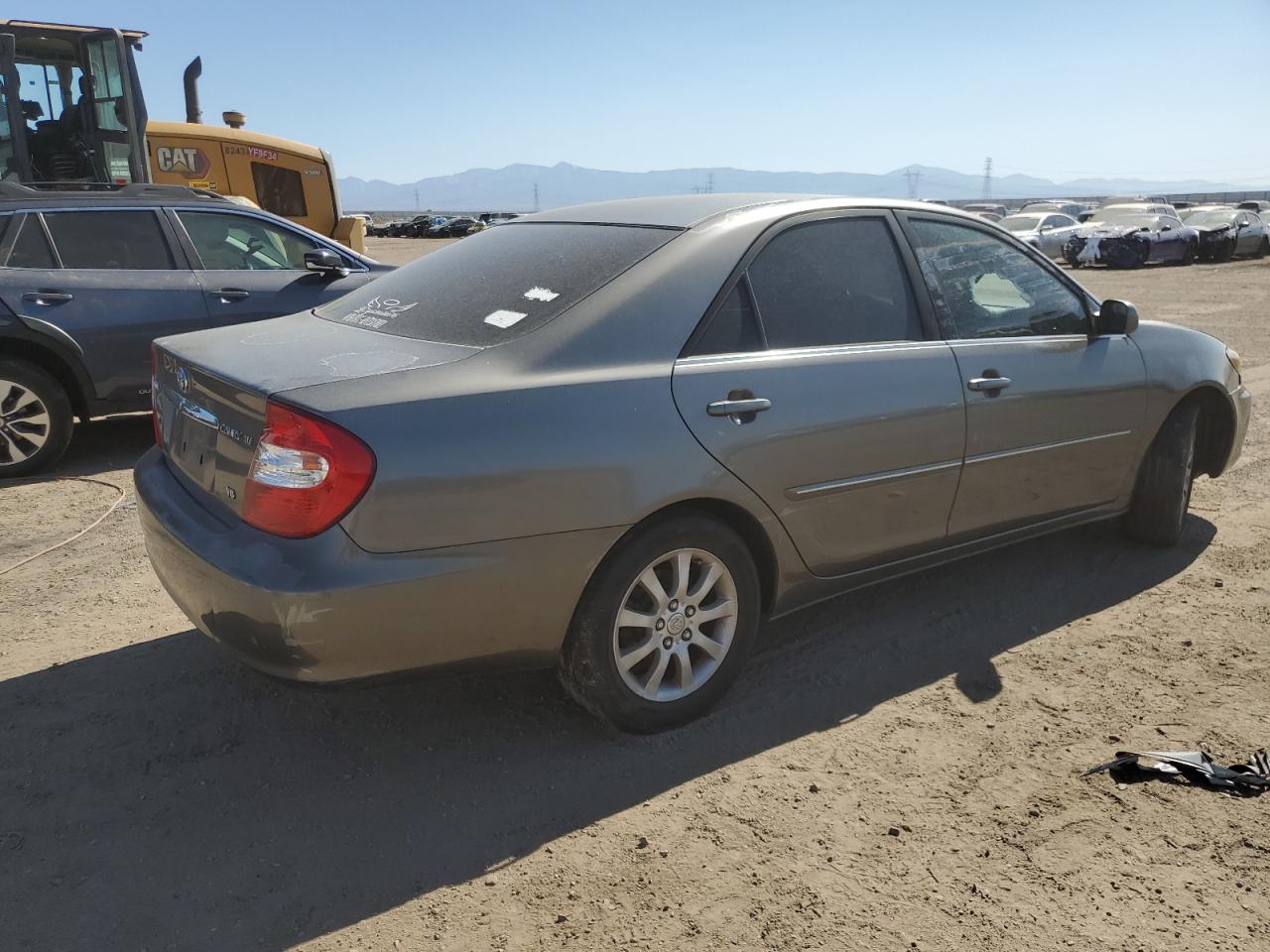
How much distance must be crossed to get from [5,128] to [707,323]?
406 inches

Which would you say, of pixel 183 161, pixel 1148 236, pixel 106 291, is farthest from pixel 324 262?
pixel 1148 236

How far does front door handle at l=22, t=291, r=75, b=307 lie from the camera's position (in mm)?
6090

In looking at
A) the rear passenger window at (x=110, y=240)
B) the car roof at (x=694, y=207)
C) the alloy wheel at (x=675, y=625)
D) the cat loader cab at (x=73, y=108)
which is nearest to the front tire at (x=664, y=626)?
the alloy wheel at (x=675, y=625)

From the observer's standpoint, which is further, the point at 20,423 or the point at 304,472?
the point at 20,423

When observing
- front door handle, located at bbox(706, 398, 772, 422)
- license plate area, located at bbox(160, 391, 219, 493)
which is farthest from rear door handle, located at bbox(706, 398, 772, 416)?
license plate area, located at bbox(160, 391, 219, 493)

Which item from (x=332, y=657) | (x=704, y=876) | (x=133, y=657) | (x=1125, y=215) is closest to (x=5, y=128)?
(x=133, y=657)

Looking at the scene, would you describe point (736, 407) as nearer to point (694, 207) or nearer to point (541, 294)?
point (541, 294)

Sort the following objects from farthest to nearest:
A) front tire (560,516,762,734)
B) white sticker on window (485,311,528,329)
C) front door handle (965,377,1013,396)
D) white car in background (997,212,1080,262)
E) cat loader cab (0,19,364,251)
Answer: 1. white car in background (997,212,1080,262)
2. cat loader cab (0,19,364,251)
3. front door handle (965,377,1013,396)
4. white sticker on window (485,311,528,329)
5. front tire (560,516,762,734)

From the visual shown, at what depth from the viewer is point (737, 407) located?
3078 millimetres

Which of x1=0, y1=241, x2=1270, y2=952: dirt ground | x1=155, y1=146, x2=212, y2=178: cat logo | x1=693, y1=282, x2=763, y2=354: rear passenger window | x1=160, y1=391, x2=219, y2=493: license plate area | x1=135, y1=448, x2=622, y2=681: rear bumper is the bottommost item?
x1=0, y1=241, x2=1270, y2=952: dirt ground

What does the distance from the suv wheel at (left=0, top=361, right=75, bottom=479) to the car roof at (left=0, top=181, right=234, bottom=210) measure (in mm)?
1088

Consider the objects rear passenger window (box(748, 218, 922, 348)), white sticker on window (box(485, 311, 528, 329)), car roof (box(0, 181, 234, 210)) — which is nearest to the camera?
white sticker on window (box(485, 311, 528, 329))

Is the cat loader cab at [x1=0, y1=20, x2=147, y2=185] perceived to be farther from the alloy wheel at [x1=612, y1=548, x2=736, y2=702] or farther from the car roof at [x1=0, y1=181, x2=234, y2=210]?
the alloy wheel at [x1=612, y1=548, x2=736, y2=702]

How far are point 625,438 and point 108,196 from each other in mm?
5471
